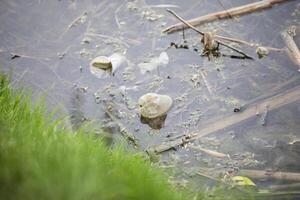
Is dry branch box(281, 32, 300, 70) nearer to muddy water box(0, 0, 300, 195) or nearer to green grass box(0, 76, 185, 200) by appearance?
muddy water box(0, 0, 300, 195)

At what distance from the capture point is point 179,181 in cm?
243

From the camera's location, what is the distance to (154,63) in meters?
2.97

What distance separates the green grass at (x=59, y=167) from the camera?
1452 millimetres

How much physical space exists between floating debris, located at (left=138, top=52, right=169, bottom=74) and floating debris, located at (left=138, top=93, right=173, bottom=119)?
9.8 inches

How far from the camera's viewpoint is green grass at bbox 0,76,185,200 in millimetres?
1452

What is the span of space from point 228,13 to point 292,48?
491 mm

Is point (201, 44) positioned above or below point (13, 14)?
below

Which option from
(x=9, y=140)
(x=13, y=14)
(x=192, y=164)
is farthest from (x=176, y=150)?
(x=13, y=14)

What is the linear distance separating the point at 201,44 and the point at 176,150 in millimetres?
814

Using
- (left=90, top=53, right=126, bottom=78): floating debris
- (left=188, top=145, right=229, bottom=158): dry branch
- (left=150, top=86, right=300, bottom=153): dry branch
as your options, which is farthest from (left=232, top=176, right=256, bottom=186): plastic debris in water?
(left=90, top=53, right=126, bottom=78): floating debris

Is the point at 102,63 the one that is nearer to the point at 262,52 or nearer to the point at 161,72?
the point at 161,72

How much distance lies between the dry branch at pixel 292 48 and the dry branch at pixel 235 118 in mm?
211

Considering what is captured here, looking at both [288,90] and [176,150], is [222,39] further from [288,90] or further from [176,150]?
[176,150]

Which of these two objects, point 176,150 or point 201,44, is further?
point 201,44
